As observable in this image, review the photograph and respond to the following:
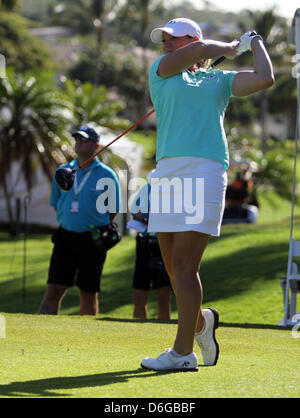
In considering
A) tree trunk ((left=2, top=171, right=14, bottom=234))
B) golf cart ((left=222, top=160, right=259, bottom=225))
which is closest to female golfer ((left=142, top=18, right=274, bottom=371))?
golf cart ((left=222, top=160, right=259, bottom=225))

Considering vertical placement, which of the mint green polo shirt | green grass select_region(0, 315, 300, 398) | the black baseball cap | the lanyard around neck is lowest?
green grass select_region(0, 315, 300, 398)

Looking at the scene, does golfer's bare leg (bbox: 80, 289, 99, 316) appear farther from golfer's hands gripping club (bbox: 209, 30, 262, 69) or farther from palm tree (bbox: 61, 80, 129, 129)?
palm tree (bbox: 61, 80, 129, 129)

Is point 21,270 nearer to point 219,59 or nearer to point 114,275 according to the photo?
point 114,275

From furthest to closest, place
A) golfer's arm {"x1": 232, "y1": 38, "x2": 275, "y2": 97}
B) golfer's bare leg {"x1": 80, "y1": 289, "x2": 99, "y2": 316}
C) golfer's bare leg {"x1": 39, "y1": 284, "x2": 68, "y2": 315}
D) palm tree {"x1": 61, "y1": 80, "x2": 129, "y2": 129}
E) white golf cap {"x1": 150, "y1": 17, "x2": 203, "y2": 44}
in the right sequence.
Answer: palm tree {"x1": 61, "y1": 80, "x2": 129, "y2": 129}
golfer's bare leg {"x1": 80, "y1": 289, "x2": 99, "y2": 316}
golfer's bare leg {"x1": 39, "y1": 284, "x2": 68, "y2": 315}
white golf cap {"x1": 150, "y1": 17, "x2": 203, "y2": 44}
golfer's arm {"x1": 232, "y1": 38, "x2": 275, "y2": 97}

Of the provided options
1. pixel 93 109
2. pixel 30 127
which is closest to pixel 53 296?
pixel 30 127

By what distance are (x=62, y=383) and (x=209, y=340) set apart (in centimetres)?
105

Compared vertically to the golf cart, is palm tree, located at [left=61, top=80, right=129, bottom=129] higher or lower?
higher

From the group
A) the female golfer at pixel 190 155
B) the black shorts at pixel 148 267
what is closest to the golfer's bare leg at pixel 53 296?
the black shorts at pixel 148 267

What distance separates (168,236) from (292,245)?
3767mm

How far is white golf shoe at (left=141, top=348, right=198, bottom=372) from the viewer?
4.94 m

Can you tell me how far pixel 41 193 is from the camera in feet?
91.4

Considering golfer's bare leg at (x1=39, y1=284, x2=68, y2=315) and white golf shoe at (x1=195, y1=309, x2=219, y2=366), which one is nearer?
white golf shoe at (x1=195, y1=309, x2=219, y2=366)

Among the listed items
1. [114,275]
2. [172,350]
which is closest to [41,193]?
[114,275]

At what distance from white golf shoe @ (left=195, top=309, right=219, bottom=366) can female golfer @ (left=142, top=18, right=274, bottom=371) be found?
0.21m
